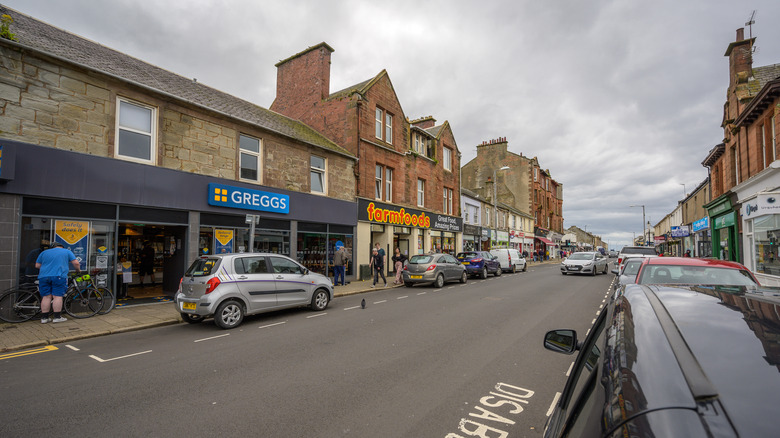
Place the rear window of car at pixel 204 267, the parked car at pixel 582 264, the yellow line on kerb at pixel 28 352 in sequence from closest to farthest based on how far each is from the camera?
1. the yellow line on kerb at pixel 28 352
2. the rear window of car at pixel 204 267
3. the parked car at pixel 582 264

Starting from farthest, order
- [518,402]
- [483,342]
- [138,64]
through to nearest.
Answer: [138,64] → [483,342] → [518,402]

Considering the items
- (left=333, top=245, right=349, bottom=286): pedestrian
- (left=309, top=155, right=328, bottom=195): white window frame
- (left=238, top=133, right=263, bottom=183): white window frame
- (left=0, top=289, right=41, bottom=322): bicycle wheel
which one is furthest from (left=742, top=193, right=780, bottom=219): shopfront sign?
(left=0, top=289, right=41, bottom=322): bicycle wheel

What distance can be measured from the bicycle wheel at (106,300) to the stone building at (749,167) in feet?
63.9

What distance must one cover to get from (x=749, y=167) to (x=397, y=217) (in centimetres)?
1641

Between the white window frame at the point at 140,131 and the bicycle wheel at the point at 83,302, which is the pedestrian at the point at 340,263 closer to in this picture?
the white window frame at the point at 140,131

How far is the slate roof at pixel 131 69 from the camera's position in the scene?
389 inches

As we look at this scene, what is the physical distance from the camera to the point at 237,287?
8547 mm

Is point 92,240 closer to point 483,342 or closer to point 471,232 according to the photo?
point 483,342

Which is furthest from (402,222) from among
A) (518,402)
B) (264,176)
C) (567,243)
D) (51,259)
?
(567,243)

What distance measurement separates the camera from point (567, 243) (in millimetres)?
68812

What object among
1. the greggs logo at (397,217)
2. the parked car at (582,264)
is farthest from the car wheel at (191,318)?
the parked car at (582,264)

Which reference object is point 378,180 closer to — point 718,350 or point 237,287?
point 237,287

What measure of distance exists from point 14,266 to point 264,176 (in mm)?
7696

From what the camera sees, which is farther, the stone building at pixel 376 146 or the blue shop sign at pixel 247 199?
the stone building at pixel 376 146
